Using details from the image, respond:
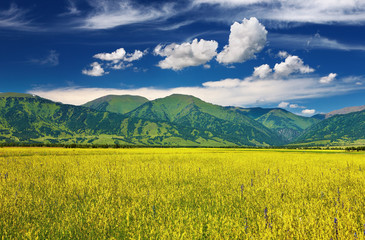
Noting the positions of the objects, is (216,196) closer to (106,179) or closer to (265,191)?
(265,191)

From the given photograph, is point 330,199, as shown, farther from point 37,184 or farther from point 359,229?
point 37,184

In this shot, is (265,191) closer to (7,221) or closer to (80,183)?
(80,183)

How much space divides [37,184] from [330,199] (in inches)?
617

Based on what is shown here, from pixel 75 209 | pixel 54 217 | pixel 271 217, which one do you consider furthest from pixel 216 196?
pixel 54 217

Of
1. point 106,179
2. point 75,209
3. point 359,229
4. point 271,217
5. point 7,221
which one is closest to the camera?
point 359,229

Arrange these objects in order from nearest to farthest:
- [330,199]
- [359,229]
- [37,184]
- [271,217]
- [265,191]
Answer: [359,229]
[271,217]
[330,199]
[265,191]
[37,184]

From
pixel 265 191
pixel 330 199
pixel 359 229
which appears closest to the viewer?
pixel 359 229

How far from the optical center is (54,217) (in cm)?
846

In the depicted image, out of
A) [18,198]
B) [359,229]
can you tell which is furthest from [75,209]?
[359,229]

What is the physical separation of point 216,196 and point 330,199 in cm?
523

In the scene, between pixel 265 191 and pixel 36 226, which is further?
pixel 265 191

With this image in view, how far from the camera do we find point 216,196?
411 inches

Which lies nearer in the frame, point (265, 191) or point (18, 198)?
point (18, 198)

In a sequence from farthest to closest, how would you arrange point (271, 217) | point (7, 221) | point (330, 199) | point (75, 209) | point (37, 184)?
point (37, 184), point (330, 199), point (75, 209), point (271, 217), point (7, 221)
